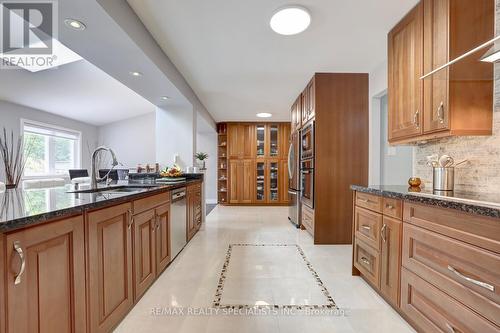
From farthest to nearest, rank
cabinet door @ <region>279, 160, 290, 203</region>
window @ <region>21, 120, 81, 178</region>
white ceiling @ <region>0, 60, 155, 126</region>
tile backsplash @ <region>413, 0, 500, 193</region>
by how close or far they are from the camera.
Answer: cabinet door @ <region>279, 160, 290, 203</region>
window @ <region>21, 120, 81, 178</region>
white ceiling @ <region>0, 60, 155, 126</region>
tile backsplash @ <region>413, 0, 500, 193</region>

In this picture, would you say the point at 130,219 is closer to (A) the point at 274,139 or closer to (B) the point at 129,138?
(A) the point at 274,139

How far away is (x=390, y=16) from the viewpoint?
6.89 ft

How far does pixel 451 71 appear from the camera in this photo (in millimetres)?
1600

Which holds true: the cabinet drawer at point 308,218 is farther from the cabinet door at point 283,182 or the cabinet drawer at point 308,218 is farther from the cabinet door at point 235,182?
the cabinet door at point 235,182

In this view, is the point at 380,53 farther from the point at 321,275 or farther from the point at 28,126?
the point at 28,126

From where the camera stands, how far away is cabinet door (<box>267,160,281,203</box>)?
271 inches

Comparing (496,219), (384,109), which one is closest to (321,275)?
(496,219)

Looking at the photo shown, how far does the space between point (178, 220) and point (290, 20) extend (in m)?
2.39

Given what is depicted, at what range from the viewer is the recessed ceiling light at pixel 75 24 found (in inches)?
69.0

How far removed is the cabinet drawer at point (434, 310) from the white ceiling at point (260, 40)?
81.2 inches

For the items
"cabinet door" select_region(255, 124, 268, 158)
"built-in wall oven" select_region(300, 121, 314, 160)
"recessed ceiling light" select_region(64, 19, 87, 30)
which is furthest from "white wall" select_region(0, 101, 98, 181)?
"built-in wall oven" select_region(300, 121, 314, 160)

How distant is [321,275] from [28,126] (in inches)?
263

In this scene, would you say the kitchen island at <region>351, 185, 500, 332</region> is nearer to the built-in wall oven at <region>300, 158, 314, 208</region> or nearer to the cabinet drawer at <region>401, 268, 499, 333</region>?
the cabinet drawer at <region>401, 268, 499, 333</region>

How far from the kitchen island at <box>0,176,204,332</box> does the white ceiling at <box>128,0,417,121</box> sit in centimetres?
153
